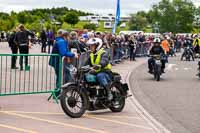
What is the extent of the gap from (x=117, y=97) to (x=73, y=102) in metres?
1.35

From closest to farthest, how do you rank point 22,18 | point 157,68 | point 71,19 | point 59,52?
point 59,52 → point 157,68 → point 71,19 → point 22,18

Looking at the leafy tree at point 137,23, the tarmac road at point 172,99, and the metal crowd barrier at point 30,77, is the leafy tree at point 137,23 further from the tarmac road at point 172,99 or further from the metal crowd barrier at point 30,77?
the metal crowd barrier at point 30,77

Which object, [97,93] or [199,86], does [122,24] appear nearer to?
[199,86]

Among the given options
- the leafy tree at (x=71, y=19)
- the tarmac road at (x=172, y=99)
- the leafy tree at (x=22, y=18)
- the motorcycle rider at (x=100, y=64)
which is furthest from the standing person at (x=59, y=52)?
the leafy tree at (x=22, y=18)

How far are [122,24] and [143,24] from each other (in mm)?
4735

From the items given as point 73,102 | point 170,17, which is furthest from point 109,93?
point 170,17

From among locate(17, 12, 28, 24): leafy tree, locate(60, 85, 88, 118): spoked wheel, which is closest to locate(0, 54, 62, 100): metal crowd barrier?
locate(60, 85, 88, 118): spoked wheel

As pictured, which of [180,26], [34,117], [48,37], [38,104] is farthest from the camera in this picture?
[180,26]

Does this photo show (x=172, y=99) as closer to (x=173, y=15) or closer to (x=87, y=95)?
(x=87, y=95)

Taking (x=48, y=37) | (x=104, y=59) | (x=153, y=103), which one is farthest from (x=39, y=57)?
(x=48, y=37)

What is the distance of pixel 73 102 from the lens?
36.0ft

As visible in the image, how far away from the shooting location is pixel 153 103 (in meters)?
14.2

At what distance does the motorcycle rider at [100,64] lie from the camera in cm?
1160

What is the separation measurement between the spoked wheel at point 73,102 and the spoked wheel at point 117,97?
965 millimetres
